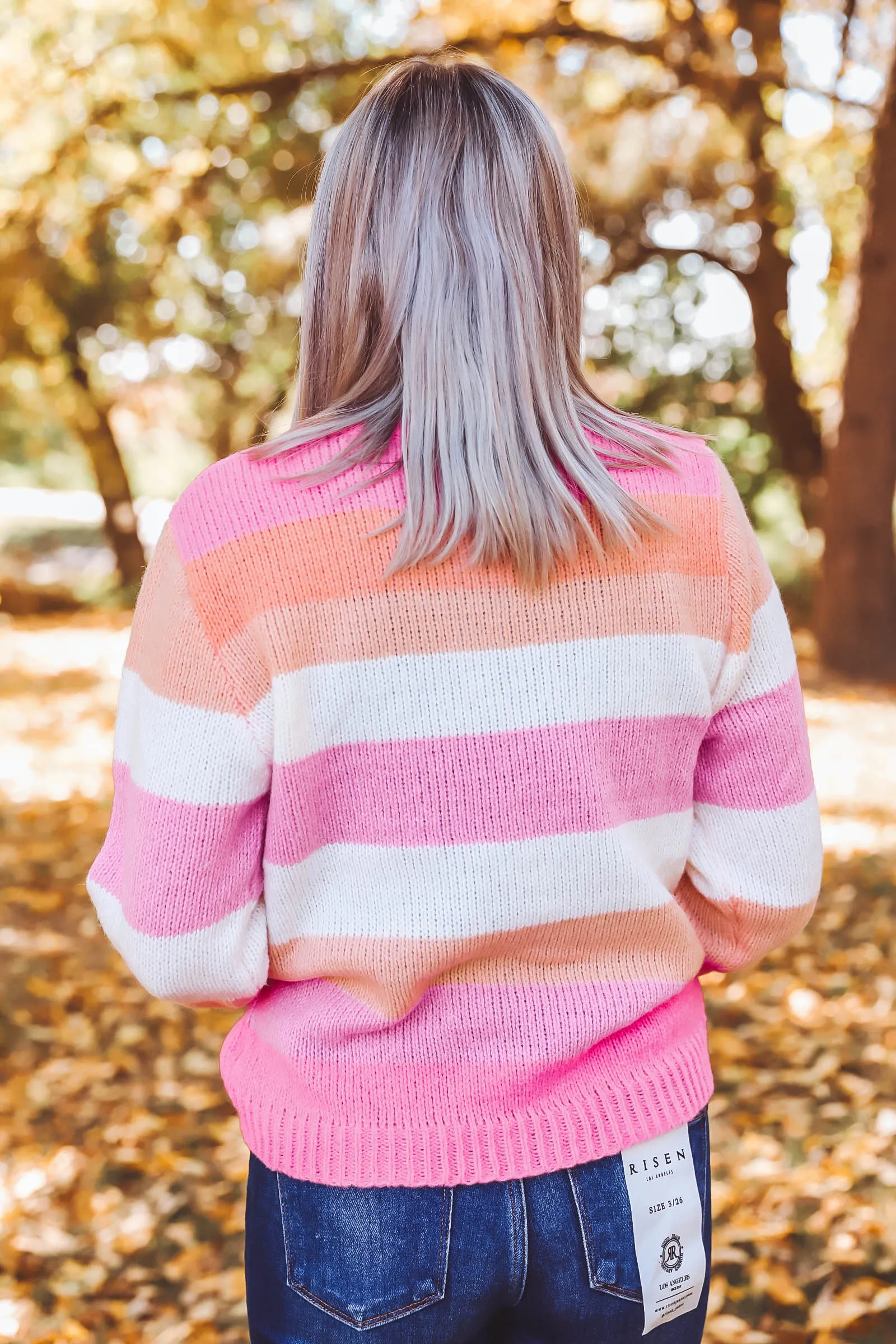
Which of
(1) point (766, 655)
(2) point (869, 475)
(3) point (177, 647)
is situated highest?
(3) point (177, 647)

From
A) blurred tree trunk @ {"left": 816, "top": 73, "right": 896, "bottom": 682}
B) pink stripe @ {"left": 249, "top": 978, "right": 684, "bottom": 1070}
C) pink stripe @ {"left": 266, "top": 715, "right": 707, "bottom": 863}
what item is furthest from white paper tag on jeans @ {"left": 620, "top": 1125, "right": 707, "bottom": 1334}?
blurred tree trunk @ {"left": 816, "top": 73, "right": 896, "bottom": 682}

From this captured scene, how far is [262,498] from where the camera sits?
→ 1128 millimetres

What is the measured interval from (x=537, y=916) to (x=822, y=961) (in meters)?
3.41

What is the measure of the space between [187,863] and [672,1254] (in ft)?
2.14

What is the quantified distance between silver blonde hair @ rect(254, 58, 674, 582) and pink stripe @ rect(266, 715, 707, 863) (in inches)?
6.8

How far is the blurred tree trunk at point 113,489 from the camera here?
14.9m

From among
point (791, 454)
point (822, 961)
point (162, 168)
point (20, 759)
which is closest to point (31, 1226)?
point (822, 961)

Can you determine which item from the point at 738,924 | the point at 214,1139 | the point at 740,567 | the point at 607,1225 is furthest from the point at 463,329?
the point at 214,1139

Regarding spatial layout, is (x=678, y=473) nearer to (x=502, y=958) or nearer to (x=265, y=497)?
(x=265, y=497)

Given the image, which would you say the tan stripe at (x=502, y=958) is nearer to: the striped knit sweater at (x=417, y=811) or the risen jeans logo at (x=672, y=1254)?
the striped knit sweater at (x=417, y=811)

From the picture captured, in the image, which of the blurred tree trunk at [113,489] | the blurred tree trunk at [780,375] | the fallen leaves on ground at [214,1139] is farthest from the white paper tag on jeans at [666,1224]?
the blurred tree trunk at [113,489]

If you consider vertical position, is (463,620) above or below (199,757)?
above

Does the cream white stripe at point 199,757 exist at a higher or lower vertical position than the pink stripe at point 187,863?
higher

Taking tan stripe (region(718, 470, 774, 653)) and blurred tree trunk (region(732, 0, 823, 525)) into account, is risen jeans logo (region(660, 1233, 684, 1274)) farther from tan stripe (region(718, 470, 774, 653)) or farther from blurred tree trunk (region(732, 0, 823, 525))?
blurred tree trunk (region(732, 0, 823, 525))
